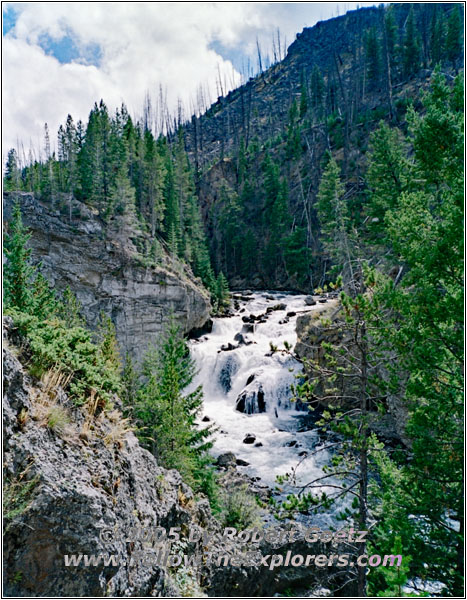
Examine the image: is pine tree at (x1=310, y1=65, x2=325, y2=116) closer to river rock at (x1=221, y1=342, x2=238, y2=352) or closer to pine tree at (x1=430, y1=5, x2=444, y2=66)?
pine tree at (x1=430, y1=5, x2=444, y2=66)

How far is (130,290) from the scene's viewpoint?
35.1 m

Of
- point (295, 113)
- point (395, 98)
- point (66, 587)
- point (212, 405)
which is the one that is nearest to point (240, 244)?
point (295, 113)

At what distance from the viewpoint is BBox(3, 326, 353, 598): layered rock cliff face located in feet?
15.2

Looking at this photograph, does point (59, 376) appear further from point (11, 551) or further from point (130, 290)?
point (130, 290)

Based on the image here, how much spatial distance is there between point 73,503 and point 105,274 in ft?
105

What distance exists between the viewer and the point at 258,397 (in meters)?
27.2

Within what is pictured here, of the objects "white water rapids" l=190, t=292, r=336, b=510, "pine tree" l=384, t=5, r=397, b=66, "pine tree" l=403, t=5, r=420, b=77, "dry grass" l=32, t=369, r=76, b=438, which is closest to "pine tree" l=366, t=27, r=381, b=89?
"pine tree" l=384, t=5, r=397, b=66

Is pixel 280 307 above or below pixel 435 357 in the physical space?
below

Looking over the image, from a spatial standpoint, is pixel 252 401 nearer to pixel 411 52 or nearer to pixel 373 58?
pixel 411 52

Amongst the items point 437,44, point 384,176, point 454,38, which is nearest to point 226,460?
point 384,176

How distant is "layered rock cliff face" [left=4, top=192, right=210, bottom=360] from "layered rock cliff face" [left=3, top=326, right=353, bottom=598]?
27.4 m

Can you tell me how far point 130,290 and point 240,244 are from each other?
31.8 m

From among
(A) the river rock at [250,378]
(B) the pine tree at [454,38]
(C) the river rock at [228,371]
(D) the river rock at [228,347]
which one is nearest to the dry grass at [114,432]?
(A) the river rock at [250,378]

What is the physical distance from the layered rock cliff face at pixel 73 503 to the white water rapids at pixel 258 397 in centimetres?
1074
